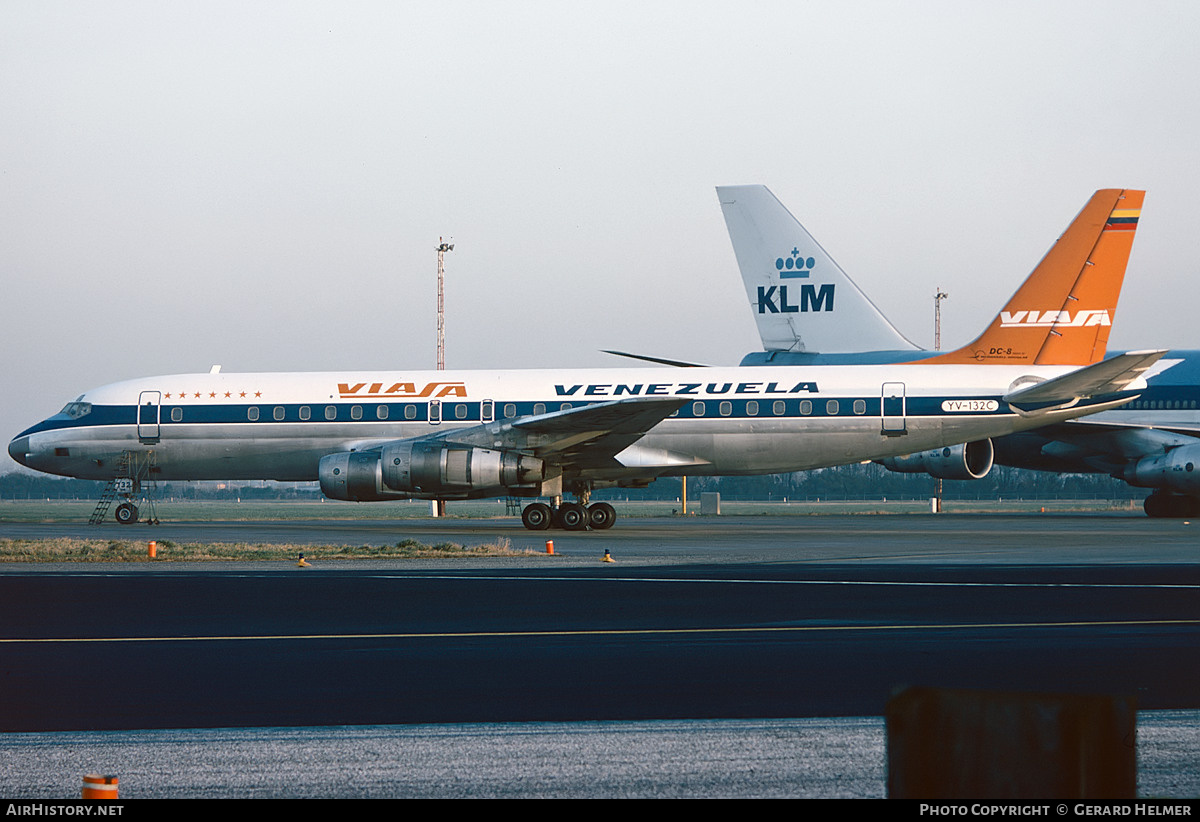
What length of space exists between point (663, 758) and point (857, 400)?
23997mm

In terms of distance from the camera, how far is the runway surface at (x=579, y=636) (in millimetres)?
8242

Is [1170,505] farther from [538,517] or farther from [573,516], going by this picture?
[538,517]

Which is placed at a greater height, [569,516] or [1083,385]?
[1083,385]

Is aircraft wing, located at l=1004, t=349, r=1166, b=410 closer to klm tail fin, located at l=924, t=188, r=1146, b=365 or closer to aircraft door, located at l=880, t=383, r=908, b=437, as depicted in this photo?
aircraft door, located at l=880, t=383, r=908, b=437

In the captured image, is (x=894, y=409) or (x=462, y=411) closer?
(x=894, y=409)

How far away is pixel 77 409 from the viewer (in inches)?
1310

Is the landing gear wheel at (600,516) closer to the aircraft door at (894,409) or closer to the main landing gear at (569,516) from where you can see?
the main landing gear at (569,516)

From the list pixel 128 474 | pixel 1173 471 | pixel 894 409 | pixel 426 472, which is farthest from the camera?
pixel 1173 471

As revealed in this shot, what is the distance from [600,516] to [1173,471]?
1509 centimetres

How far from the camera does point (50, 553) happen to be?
2197 centimetres

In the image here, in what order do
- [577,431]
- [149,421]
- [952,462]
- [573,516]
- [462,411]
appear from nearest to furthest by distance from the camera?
[577,431] → [573,516] → [462,411] → [149,421] → [952,462]

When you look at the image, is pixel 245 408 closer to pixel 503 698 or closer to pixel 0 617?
pixel 0 617

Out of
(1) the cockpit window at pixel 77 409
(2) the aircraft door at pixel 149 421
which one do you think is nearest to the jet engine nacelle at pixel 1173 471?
(2) the aircraft door at pixel 149 421

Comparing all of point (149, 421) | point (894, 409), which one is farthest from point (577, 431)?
point (149, 421)
